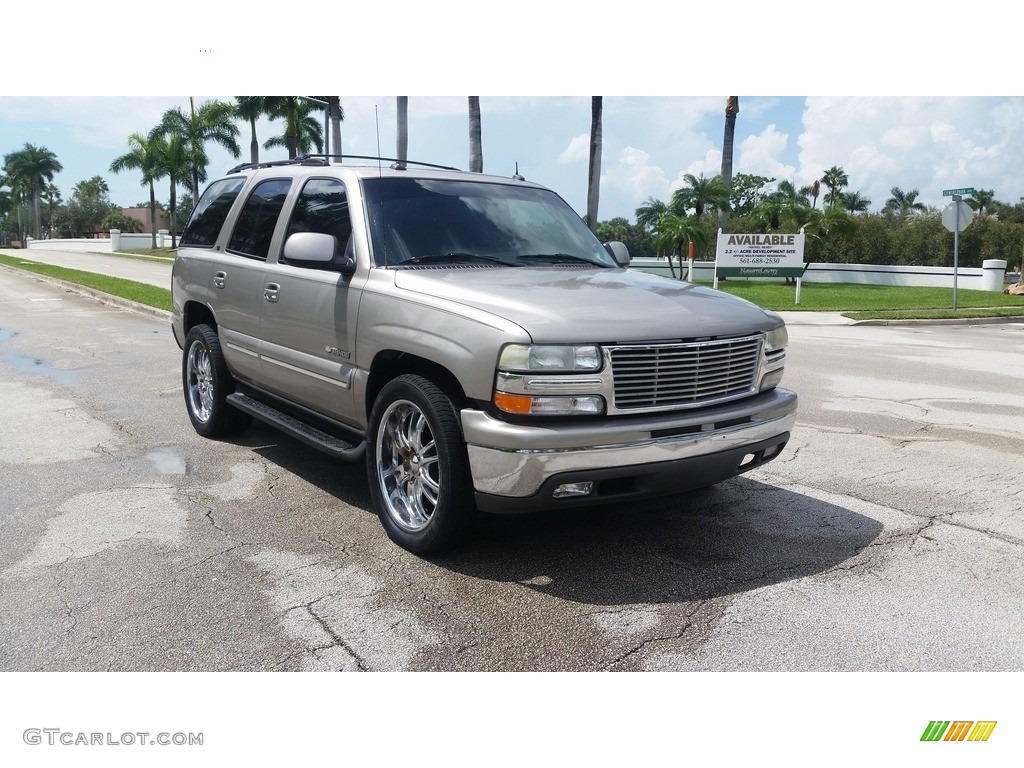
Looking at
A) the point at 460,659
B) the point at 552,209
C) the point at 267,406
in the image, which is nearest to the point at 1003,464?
the point at 552,209

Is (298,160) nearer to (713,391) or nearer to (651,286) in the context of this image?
(651,286)

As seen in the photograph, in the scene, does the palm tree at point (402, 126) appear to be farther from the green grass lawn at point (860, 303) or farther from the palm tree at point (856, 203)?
the palm tree at point (856, 203)

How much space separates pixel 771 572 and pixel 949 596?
779 mm

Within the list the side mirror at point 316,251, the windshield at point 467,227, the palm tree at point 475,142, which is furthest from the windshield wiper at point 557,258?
the palm tree at point 475,142

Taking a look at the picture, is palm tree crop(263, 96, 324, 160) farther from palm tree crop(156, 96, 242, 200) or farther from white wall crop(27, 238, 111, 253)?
white wall crop(27, 238, 111, 253)

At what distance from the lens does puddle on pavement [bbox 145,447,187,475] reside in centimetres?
599

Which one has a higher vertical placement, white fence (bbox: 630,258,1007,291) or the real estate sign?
the real estate sign

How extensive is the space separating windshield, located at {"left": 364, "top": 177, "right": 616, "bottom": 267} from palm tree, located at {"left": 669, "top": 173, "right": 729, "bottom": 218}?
4002 cm

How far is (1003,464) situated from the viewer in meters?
6.33

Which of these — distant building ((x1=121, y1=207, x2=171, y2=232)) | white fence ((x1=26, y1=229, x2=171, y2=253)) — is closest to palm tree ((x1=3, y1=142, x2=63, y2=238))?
distant building ((x1=121, y1=207, x2=171, y2=232))

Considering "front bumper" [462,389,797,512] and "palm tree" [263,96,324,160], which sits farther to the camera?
"palm tree" [263,96,324,160]

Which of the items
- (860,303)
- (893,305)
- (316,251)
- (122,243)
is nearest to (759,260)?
(860,303)

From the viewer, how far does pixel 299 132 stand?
5194 cm
